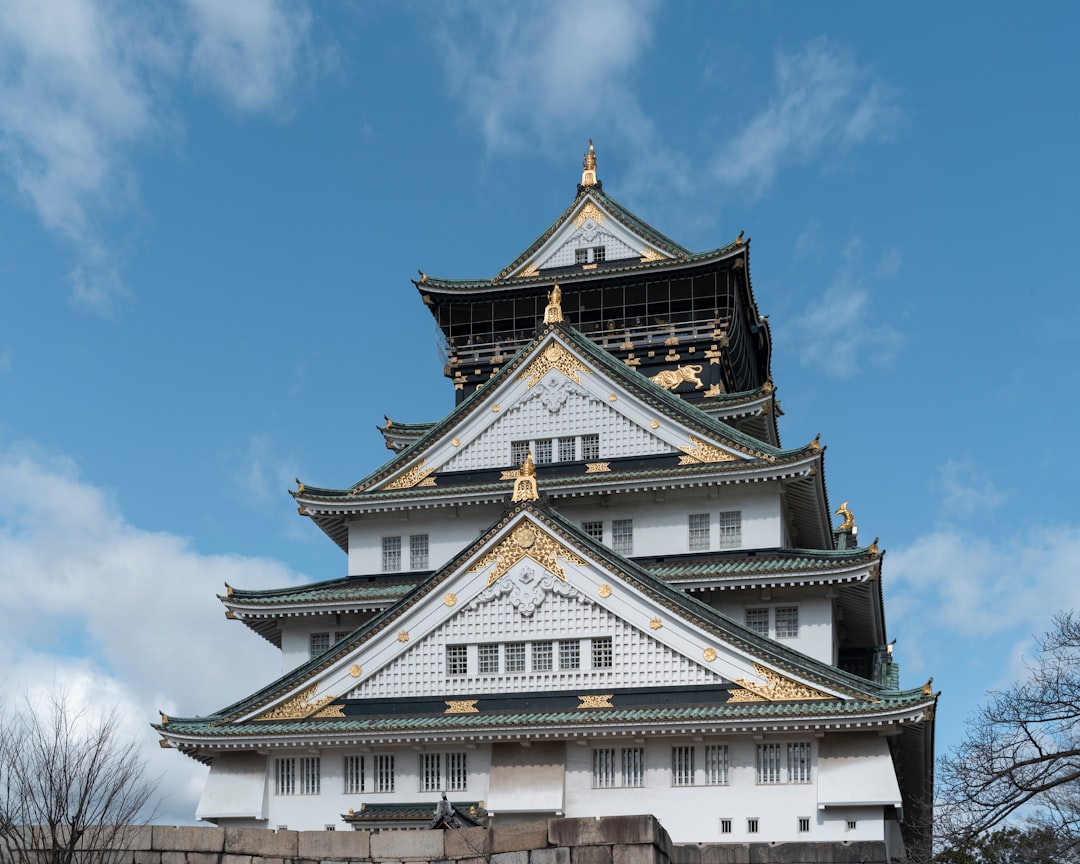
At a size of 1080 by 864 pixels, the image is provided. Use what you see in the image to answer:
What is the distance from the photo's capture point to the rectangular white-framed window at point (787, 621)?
1296 inches

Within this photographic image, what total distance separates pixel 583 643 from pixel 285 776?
26.3 ft

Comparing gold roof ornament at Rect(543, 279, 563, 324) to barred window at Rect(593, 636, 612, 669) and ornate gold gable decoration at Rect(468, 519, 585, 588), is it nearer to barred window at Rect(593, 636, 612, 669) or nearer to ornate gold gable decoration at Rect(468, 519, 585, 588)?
ornate gold gable decoration at Rect(468, 519, 585, 588)

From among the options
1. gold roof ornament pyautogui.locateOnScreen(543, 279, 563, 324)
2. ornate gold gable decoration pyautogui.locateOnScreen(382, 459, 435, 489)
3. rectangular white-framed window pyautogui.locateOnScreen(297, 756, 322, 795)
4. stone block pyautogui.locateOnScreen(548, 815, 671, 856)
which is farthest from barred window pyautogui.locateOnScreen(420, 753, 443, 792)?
gold roof ornament pyautogui.locateOnScreen(543, 279, 563, 324)

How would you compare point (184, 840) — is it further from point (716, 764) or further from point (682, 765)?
point (716, 764)

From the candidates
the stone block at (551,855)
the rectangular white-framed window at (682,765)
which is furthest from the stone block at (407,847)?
the rectangular white-framed window at (682,765)

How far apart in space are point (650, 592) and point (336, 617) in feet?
33.7

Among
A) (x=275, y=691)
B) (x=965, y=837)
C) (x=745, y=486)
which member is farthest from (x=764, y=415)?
(x=965, y=837)

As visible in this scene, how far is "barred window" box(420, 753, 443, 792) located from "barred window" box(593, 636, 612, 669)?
4.38 m

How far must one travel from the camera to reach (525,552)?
102 feet

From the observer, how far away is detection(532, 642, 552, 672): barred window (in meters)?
30.6

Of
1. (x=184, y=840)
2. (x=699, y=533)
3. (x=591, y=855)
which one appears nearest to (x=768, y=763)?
(x=699, y=533)

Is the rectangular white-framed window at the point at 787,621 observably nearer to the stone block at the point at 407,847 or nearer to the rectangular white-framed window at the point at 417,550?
the rectangular white-framed window at the point at 417,550

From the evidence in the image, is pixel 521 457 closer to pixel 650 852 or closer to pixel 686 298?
pixel 686 298

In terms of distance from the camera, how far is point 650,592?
29859 millimetres
